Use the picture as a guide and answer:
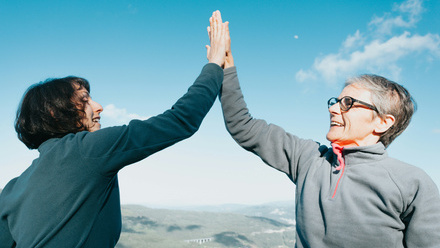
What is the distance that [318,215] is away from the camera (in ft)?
6.68

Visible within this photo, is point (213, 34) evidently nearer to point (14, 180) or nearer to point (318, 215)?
point (318, 215)

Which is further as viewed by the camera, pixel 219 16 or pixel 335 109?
pixel 219 16

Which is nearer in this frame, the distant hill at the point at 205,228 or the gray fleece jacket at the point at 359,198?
the gray fleece jacket at the point at 359,198

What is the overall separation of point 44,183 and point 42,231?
0.26 meters

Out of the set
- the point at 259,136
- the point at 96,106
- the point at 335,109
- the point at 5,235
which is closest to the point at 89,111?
the point at 96,106

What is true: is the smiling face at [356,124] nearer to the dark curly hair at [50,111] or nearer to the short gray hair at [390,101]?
the short gray hair at [390,101]

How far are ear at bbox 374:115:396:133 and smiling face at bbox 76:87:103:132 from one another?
2081 millimetres

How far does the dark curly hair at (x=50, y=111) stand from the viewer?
199 centimetres

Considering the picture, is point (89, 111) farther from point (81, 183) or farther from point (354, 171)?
point (354, 171)

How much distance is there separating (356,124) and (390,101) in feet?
1.07

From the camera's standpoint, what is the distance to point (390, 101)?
2246 millimetres

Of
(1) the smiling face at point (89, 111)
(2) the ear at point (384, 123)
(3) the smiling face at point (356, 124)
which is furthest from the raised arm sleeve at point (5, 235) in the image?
(2) the ear at point (384, 123)

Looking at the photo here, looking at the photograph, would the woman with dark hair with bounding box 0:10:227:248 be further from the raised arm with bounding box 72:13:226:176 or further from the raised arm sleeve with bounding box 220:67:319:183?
the raised arm sleeve with bounding box 220:67:319:183

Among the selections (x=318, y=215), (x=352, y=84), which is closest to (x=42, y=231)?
(x=318, y=215)
